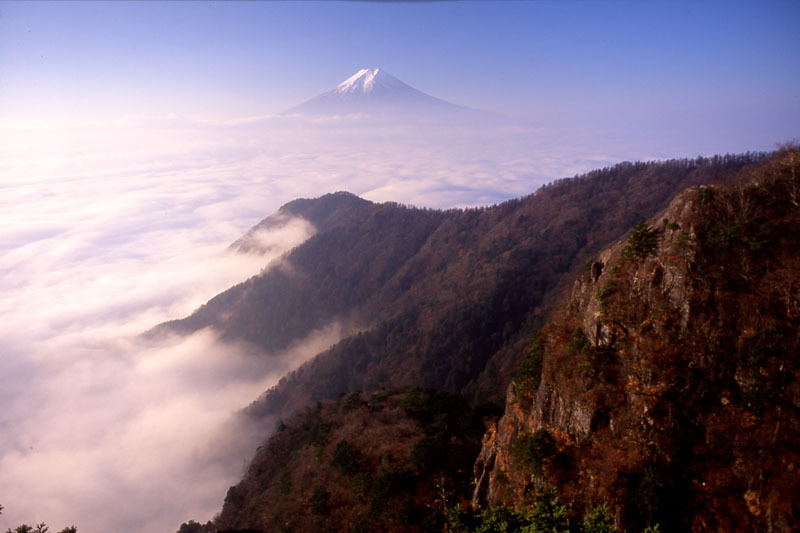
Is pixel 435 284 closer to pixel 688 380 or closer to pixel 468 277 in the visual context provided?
pixel 468 277

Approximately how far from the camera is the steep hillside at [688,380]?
7.99m

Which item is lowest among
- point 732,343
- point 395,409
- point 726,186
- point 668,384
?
point 395,409

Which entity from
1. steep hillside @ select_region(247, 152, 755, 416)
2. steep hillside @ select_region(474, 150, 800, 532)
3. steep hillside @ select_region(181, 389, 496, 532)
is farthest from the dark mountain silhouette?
steep hillside @ select_region(247, 152, 755, 416)

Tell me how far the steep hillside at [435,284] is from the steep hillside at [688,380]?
23827 millimetres

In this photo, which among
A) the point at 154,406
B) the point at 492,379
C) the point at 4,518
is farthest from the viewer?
the point at 154,406

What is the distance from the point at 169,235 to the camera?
187m

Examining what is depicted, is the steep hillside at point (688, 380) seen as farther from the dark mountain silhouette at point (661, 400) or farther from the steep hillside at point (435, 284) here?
the steep hillside at point (435, 284)

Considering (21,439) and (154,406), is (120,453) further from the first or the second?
(21,439)

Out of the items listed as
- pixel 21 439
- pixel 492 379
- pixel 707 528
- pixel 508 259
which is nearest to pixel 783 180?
pixel 707 528

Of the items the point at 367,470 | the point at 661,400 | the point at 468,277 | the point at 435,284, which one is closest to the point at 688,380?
the point at 661,400

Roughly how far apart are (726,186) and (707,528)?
8614 mm

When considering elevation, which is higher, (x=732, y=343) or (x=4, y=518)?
(x=732, y=343)

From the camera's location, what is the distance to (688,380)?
347 inches

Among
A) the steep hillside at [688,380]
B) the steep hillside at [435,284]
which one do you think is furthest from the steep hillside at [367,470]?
the steep hillside at [435,284]
